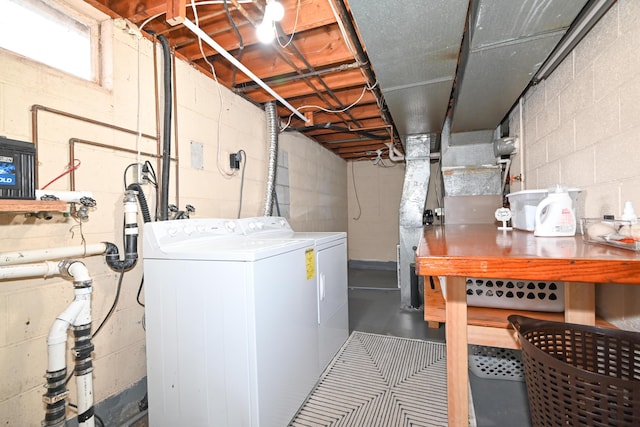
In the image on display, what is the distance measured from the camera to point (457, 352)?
99 centimetres

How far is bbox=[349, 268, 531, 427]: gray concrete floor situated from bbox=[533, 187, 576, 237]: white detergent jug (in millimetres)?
1054

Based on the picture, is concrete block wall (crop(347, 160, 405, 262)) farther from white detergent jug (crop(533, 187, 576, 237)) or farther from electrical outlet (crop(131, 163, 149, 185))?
electrical outlet (crop(131, 163, 149, 185))

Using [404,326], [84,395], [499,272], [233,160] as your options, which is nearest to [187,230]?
[84,395]

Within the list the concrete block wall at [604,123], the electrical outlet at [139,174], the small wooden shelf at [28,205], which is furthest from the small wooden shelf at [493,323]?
the electrical outlet at [139,174]

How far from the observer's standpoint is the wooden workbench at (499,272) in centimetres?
61

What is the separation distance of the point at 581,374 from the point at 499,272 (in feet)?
0.98

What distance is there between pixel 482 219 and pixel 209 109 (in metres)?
2.67

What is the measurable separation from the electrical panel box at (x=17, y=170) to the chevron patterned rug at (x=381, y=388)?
5.34ft

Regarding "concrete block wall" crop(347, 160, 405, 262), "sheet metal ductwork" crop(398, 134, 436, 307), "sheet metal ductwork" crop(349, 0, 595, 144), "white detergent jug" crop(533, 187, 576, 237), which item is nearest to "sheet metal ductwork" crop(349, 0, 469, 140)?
"sheet metal ductwork" crop(349, 0, 595, 144)

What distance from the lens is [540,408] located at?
77cm

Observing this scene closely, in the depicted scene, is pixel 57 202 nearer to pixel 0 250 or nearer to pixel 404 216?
pixel 0 250

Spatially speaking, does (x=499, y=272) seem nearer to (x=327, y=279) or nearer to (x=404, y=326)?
(x=327, y=279)

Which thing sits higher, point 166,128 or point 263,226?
point 166,128

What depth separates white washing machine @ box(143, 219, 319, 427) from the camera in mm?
1200
